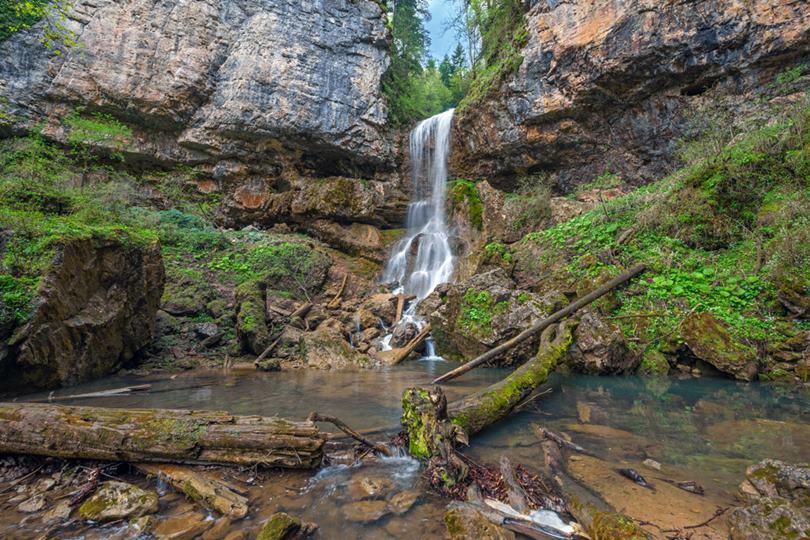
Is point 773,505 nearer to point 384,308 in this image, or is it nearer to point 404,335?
point 404,335

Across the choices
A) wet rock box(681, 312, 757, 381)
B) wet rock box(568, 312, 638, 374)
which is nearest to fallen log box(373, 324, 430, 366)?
wet rock box(568, 312, 638, 374)

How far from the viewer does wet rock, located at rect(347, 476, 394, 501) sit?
249 centimetres

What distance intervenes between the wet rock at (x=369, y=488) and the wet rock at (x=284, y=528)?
0.44m

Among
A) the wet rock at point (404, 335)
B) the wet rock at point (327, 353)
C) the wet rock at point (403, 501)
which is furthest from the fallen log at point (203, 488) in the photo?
the wet rock at point (404, 335)

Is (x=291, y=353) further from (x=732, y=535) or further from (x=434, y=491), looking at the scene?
(x=732, y=535)

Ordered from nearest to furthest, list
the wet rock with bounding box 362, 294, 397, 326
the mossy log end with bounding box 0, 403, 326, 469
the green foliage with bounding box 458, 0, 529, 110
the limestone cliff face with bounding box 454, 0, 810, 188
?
the mossy log end with bounding box 0, 403, 326, 469 < the limestone cliff face with bounding box 454, 0, 810, 188 < the wet rock with bounding box 362, 294, 397, 326 < the green foliage with bounding box 458, 0, 529, 110

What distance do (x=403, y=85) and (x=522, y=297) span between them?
18039mm

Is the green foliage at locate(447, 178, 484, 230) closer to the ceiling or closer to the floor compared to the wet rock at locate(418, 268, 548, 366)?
closer to the ceiling

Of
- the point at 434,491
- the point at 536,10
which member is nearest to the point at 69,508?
the point at 434,491

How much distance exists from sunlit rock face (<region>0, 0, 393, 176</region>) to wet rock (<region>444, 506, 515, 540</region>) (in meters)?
17.2

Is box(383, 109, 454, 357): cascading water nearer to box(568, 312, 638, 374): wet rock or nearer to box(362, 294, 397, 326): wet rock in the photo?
box(362, 294, 397, 326): wet rock

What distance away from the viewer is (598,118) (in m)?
14.1

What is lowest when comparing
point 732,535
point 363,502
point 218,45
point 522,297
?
point 363,502

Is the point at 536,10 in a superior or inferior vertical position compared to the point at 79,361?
superior
